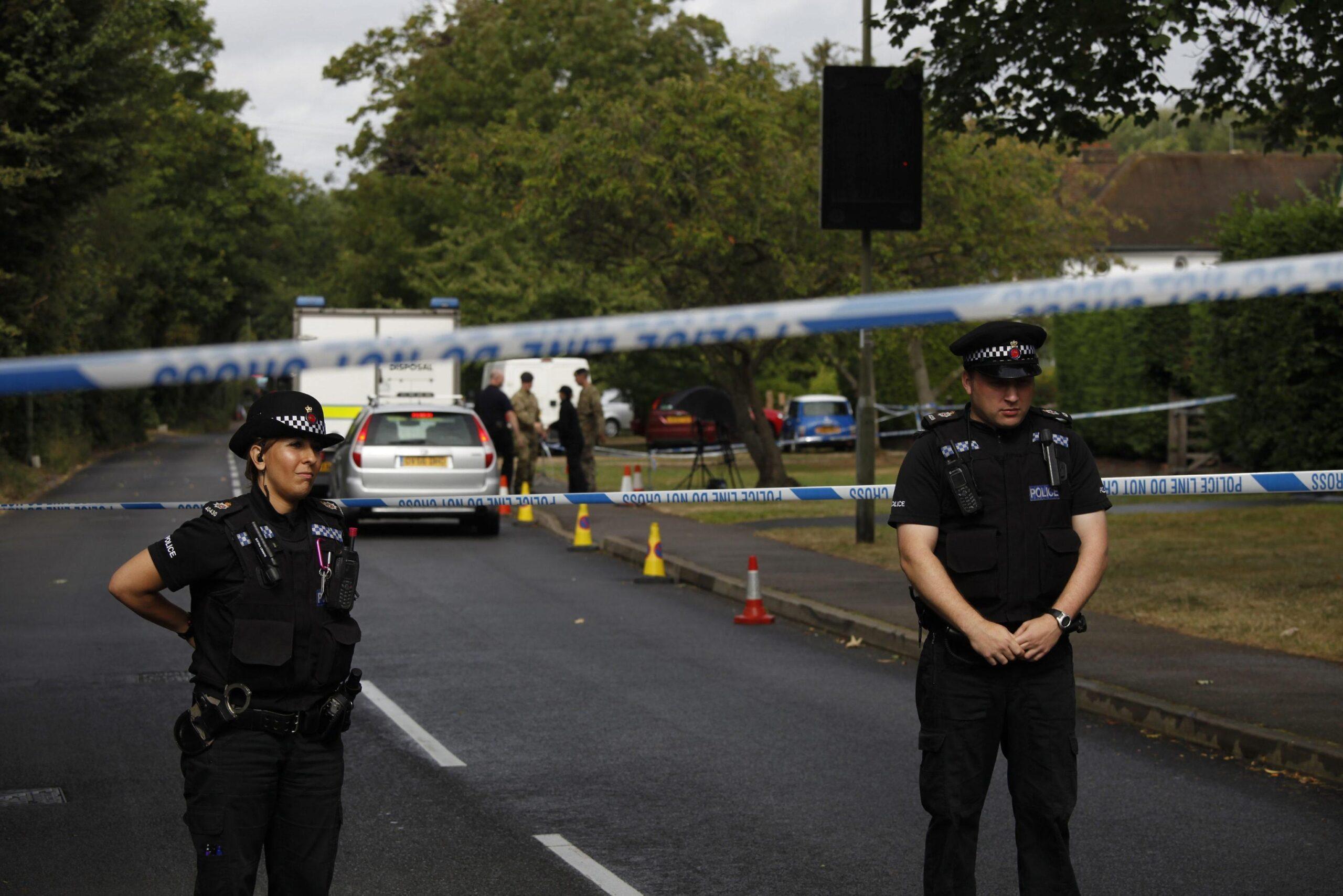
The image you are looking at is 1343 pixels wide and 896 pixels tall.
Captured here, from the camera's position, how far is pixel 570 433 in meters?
22.8

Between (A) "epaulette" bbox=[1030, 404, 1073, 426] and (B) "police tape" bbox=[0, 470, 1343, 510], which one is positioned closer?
(A) "epaulette" bbox=[1030, 404, 1073, 426]

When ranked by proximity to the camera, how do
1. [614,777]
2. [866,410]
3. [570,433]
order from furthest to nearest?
[570,433] < [866,410] < [614,777]

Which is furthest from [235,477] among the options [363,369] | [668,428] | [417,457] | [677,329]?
[677,329]

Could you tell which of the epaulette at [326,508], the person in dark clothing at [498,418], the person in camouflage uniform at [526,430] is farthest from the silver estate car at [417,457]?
the epaulette at [326,508]

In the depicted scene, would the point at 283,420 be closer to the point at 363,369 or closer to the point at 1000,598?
the point at 1000,598

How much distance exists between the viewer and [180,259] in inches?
2339

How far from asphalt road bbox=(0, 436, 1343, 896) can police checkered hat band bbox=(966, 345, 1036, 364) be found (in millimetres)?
2192

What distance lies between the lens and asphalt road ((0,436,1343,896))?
233 inches

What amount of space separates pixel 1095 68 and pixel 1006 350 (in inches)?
392

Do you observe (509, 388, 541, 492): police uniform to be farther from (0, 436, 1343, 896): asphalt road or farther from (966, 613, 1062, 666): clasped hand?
(966, 613, 1062, 666): clasped hand

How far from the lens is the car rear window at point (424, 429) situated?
19547 mm

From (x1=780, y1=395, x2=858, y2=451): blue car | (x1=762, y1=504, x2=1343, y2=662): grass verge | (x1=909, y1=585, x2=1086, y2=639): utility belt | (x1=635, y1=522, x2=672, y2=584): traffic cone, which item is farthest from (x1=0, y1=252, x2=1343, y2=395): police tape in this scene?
(x1=780, y1=395, x2=858, y2=451): blue car

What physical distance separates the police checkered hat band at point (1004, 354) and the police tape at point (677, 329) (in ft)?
5.27

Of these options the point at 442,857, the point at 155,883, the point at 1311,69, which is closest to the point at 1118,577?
the point at 1311,69
